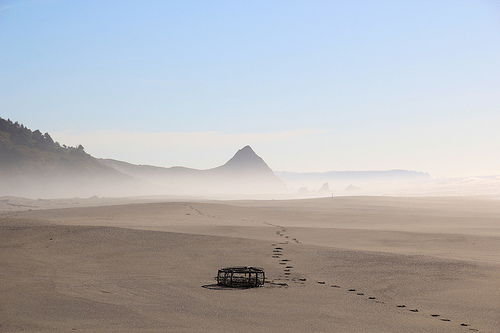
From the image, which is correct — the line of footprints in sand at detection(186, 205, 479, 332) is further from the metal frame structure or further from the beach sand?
the metal frame structure

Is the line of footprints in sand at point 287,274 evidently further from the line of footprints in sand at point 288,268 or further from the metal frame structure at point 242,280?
the metal frame structure at point 242,280

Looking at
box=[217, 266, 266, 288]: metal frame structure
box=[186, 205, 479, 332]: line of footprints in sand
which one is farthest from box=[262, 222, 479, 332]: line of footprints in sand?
box=[217, 266, 266, 288]: metal frame structure

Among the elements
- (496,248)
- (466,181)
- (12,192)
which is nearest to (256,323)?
(496,248)

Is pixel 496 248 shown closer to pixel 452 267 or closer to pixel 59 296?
pixel 452 267

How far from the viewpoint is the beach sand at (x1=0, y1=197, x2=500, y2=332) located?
912 centimetres

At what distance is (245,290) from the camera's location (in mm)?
11961

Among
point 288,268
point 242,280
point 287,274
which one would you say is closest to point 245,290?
point 242,280

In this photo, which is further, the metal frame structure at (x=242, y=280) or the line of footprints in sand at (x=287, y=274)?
the metal frame structure at (x=242, y=280)

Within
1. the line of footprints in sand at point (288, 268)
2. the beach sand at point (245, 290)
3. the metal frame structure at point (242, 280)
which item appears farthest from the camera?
the metal frame structure at point (242, 280)

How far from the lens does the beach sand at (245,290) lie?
9.12 meters

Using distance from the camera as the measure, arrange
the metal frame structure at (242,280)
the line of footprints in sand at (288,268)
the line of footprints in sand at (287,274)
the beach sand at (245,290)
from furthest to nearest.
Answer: the metal frame structure at (242,280), the line of footprints in sand at (287,274), the line of footprints in sand at (288,268), the beach sand at (245,290)

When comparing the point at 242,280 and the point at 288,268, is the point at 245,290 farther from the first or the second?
the point at 288,268

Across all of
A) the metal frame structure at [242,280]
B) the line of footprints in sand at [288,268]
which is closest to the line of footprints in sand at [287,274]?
the line of footprints in sand at [288,268]

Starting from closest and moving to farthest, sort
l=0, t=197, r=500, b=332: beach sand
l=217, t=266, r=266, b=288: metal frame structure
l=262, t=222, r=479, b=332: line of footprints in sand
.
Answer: l=0, t=197, r=500, b=332: beach sand → l=262, t=222, r=479, b=332: line of footprints in sand → l=217, t=266, r=266, b=288: metal frame structure
